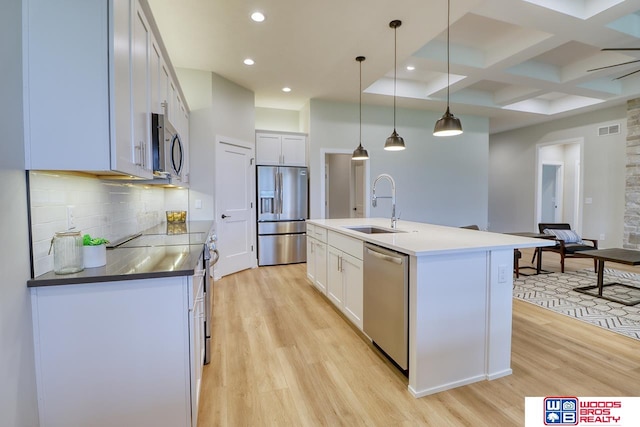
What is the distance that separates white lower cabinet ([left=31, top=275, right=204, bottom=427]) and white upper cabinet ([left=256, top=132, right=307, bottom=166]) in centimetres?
408

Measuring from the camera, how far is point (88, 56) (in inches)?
49.1

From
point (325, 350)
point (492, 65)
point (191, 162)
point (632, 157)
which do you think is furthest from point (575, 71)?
point (191, 162)

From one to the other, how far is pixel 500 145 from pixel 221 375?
8661mm

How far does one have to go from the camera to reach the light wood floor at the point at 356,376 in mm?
1672

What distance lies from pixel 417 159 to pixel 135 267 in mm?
5624

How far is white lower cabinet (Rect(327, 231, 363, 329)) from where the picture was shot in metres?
2.52

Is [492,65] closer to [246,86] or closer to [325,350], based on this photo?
[246,86]

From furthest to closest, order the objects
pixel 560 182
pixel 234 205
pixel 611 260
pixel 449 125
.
Answer: pixel 560 182 → pixel 234 205 → pixel 611 260 → pixel 449 125

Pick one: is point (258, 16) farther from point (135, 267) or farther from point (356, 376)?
point (356, 376)

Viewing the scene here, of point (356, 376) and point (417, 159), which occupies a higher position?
point (417, 159)

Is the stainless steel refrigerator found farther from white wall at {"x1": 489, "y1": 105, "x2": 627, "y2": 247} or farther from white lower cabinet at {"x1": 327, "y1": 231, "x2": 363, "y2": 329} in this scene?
white wall at {"x1": 489, "y1": 105, "x2": 627, "y2": 247}

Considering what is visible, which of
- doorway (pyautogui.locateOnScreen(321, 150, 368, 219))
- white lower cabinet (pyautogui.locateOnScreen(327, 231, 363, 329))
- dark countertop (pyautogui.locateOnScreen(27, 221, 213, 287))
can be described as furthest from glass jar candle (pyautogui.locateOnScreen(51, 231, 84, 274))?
doorway (pyautogui.locateOnScreen(321, 150, 368, 219))

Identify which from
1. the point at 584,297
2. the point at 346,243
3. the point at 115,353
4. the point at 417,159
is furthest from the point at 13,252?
the point at 417,159

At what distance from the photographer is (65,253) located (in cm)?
132
